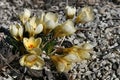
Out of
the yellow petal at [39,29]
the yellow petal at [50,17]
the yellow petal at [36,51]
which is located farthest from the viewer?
the yellow petal at [50,17]

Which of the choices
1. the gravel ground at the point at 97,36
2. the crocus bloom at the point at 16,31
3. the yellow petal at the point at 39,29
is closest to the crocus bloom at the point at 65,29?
the yellow petal at the point at 39,29

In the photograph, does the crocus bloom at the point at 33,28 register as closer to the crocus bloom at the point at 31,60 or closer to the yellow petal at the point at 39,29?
the yellow petal at the point at 39,29

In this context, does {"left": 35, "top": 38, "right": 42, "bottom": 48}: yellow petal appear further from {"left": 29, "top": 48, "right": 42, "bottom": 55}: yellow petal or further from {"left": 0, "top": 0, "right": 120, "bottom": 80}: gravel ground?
{"left": 0, "top": 0, "right": 120, "bottom": 80}: gravel ground

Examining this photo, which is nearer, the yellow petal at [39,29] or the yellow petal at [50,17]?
the yellow petal at [39,29]

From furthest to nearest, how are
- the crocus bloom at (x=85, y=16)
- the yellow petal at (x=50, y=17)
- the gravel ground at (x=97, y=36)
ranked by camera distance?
the gravel ground at (x=97, y=36) < the crocus bloom at (x=85, y=16) < the yellow petal at (x=50, y=17)

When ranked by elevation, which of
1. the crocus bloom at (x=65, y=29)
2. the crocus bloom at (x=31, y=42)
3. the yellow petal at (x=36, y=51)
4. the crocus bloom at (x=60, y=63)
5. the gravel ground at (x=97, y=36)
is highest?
the crocus bloom at (x=65, y=29)

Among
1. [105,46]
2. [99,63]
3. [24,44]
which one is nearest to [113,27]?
[105,46]

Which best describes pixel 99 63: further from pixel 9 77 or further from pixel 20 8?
pixel 20 8

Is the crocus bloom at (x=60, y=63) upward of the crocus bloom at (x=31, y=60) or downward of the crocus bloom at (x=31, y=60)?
downward
